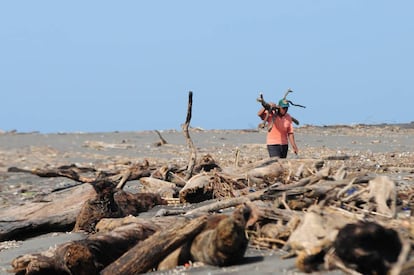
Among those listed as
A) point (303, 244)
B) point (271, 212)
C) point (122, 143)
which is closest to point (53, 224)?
point (271, 212)

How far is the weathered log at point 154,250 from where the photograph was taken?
20.6 ft

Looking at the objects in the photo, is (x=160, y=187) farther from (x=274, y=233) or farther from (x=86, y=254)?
(x=274, y=233)

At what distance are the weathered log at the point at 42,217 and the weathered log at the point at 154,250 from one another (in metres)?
3.37

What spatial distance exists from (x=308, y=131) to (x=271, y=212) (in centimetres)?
2595

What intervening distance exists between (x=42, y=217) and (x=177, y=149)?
16.3 metres

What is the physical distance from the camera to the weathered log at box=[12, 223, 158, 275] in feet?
20.9

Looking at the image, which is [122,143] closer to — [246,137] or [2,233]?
[246,137]

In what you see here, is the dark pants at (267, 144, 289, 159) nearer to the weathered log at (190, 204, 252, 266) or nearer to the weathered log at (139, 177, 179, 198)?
the weathered log at (139, 177, 179, 198)

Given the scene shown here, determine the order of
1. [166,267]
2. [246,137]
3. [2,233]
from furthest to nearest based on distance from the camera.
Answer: [246,137] → [2,233] → [166,267]

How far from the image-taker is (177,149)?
85.0ft

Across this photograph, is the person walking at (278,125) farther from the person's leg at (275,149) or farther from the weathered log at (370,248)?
the weathered log at (370,248)

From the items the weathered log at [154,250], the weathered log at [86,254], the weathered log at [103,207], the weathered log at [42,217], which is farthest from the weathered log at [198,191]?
the weathered log at [154,250]

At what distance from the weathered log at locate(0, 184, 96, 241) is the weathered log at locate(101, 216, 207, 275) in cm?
337

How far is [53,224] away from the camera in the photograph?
957cm
